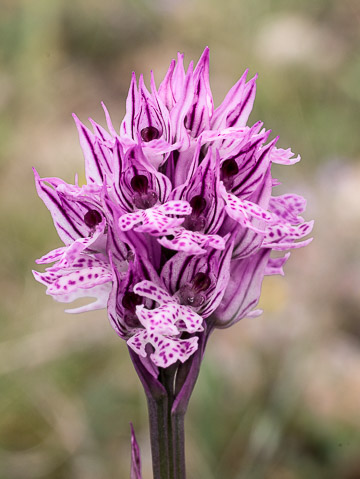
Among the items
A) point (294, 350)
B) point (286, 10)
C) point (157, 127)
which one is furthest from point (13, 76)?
point (157, 127)

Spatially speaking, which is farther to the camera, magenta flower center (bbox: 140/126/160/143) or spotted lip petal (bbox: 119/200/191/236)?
magenta flower center (bbox: 140/126/160/143)

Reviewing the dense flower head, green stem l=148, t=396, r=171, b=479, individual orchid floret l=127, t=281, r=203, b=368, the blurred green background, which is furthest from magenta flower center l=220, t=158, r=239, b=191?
the blurred green background

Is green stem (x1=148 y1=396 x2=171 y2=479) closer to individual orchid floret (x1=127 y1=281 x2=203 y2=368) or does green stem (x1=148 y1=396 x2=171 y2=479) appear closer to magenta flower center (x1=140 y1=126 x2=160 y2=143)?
individual orchid floret (x1=127 y1=281 x2=203 y2=368)

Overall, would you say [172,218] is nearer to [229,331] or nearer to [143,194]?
[143,194]

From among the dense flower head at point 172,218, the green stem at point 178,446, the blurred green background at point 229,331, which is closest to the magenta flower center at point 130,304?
the dense flower head at point 172,218

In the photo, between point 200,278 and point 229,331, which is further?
Result: point 229,331

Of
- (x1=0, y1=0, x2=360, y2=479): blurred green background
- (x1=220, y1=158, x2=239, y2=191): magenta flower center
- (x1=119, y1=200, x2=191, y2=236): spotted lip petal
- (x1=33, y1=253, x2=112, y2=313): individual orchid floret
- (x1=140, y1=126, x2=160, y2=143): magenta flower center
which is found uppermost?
(x1=140, y1=126, x2=160, y2=143): magenta flower center

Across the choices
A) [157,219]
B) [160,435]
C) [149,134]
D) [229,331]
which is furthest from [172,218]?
[229,331]
